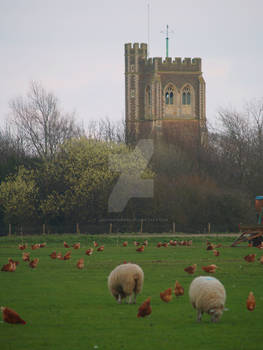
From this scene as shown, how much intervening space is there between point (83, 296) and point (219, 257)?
16.2 metres

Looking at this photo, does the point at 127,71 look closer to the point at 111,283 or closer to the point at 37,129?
the point at 37,129

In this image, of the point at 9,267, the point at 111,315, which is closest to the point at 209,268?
the point at 111,315

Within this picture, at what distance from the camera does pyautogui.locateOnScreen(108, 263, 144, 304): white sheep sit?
18.1m

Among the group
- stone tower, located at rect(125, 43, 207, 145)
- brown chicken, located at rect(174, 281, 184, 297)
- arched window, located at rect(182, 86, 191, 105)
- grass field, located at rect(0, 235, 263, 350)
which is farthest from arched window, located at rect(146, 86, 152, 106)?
brown chicken, located at rect(174, 281, 184, 297)

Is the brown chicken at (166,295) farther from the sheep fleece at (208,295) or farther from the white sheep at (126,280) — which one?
the sheep fleece at (208,295)

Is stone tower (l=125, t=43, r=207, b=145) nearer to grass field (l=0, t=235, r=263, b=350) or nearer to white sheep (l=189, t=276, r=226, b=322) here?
grass field (l=0, t=235, r=263, b=350)

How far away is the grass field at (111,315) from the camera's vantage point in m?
13.6

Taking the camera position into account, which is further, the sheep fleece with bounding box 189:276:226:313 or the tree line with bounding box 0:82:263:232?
the tree line with bounding box 0:82:263:232

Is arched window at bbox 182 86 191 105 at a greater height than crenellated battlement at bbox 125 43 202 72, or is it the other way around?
crenellated battlement at bbox 125 43 202 72

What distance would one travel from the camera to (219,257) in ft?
116

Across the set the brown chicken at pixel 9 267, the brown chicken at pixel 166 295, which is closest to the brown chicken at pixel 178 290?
the brown chicken at pixel 166 295

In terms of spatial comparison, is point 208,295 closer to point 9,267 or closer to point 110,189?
point 9,267

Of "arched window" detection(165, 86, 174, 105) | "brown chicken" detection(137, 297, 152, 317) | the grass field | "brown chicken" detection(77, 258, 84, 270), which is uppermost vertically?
"arched window" detection(165, 86, 174, 105)

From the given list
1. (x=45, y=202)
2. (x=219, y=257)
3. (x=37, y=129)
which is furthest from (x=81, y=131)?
(x=219, y=257)
